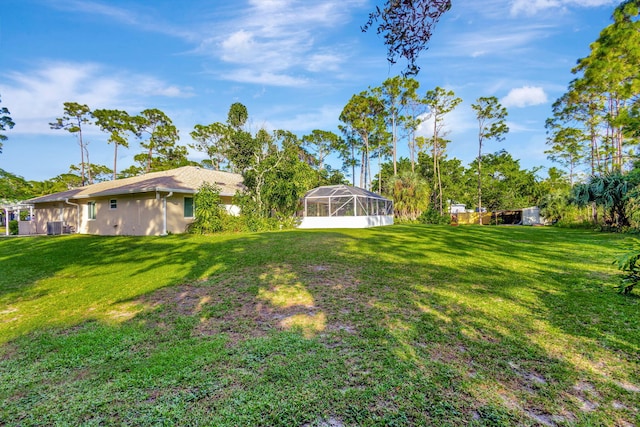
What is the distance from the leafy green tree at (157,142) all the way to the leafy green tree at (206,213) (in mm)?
21758

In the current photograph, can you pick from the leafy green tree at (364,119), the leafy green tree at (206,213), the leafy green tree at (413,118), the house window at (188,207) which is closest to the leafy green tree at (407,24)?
the leafy green tree at (206,213)

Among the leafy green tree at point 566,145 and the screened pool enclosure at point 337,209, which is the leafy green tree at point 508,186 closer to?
the leafy green tree at point 566,145

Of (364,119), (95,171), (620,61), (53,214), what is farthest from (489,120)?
(95,171)

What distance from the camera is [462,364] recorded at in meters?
2.43

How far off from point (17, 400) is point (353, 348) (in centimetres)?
265

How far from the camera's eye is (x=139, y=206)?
1423 centimetres

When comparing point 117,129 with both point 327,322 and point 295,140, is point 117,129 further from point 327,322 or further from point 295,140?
point 327,322

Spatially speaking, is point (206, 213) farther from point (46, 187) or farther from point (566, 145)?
point (566, 145)

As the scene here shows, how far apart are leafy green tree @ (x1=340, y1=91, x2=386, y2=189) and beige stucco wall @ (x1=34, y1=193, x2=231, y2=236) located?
19754 mm

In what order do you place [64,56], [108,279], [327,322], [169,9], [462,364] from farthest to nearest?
[64,56]
[169,9]
[108,279]
[327,322]
[462,364]

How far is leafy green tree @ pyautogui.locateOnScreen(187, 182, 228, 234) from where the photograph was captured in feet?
43.0

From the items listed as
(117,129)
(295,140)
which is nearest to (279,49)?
(295,140)

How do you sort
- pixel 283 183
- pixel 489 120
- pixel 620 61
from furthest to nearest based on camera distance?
pixel 489 120 → pixel 283 183 → pixel 620 61

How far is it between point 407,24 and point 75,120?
37974 mm
